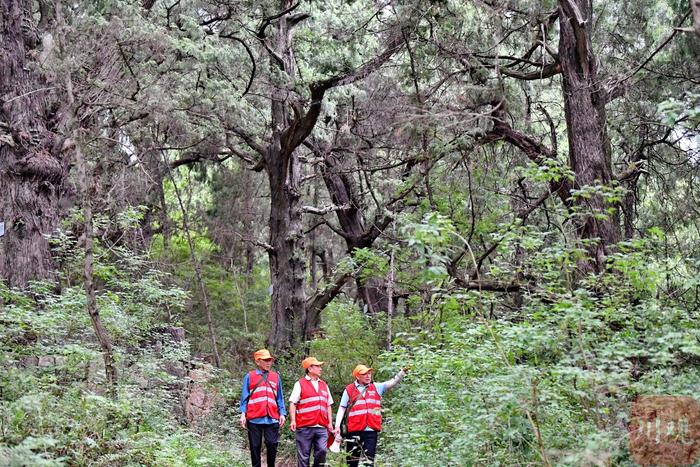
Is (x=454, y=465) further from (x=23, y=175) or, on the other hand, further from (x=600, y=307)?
(x=23, y=175)

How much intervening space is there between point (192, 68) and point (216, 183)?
1092cm

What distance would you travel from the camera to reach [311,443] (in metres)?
9.17

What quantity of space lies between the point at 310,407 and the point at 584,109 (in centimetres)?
584

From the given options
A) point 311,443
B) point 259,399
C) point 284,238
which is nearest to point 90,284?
point 259,399

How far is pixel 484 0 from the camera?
37.1 ft

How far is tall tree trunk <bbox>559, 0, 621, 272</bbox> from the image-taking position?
1052cm

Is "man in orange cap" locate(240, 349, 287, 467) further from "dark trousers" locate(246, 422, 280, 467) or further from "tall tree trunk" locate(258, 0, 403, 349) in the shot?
"tall tree trunk" locate(258, 0, 403, 349)

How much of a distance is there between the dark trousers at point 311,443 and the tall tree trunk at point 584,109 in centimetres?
460

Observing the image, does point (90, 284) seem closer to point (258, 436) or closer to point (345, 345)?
point (258, 436)

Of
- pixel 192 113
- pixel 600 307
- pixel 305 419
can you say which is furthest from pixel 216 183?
pixel 600 307

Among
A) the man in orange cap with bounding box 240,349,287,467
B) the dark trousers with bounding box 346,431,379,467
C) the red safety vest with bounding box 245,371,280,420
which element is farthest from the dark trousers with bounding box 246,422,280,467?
the dark trousers with bounding box 346,431,379,467

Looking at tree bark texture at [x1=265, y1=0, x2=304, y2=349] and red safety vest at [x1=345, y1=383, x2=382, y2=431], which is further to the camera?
tree bark texture at [x1=265, y1=0, x2=304, y2=349]

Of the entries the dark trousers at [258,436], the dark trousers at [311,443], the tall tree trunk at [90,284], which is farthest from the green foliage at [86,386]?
the dark trousers at [311,443]

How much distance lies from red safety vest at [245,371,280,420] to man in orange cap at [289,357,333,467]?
0.37 metres
